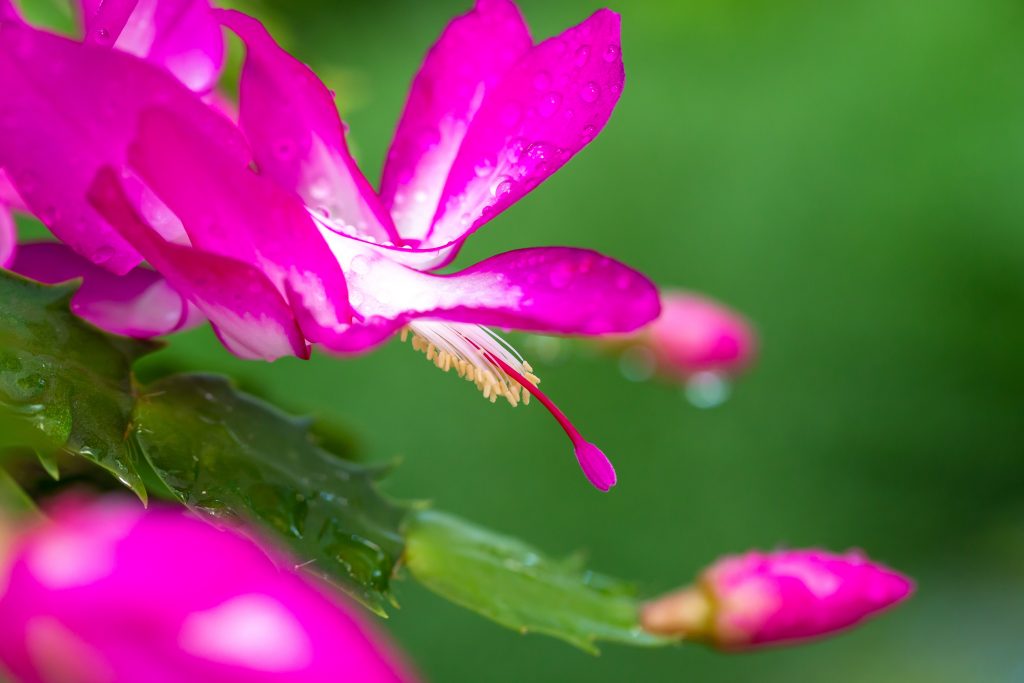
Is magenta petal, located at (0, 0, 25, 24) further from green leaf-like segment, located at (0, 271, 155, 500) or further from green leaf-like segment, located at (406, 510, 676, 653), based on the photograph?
green leaf-like segment, located at (406, 510, 676, 653)

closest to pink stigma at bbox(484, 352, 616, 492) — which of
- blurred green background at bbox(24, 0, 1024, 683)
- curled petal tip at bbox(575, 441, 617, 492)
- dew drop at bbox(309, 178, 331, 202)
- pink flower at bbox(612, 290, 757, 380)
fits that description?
curled petal tip at bbox(575, 441, 617, 492)

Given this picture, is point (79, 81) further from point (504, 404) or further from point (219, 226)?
point (504, 404)

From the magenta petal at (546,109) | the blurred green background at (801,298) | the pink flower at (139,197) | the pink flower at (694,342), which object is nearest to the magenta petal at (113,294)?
the pink flower at (139,197)

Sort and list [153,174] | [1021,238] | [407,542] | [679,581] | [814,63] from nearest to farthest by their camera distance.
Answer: [153,174], [407,542], [679,581], [1021,238], [814,63]

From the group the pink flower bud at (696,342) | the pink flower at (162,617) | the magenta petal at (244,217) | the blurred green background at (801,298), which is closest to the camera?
the pink flower at (162,617)

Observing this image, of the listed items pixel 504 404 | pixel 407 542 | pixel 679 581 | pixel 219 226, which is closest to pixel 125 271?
pixel 219 226

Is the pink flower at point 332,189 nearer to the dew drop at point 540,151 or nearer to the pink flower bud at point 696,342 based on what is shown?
the dew drop at point 540,151

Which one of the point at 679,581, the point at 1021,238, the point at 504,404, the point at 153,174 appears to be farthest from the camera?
the point at 1021,238
